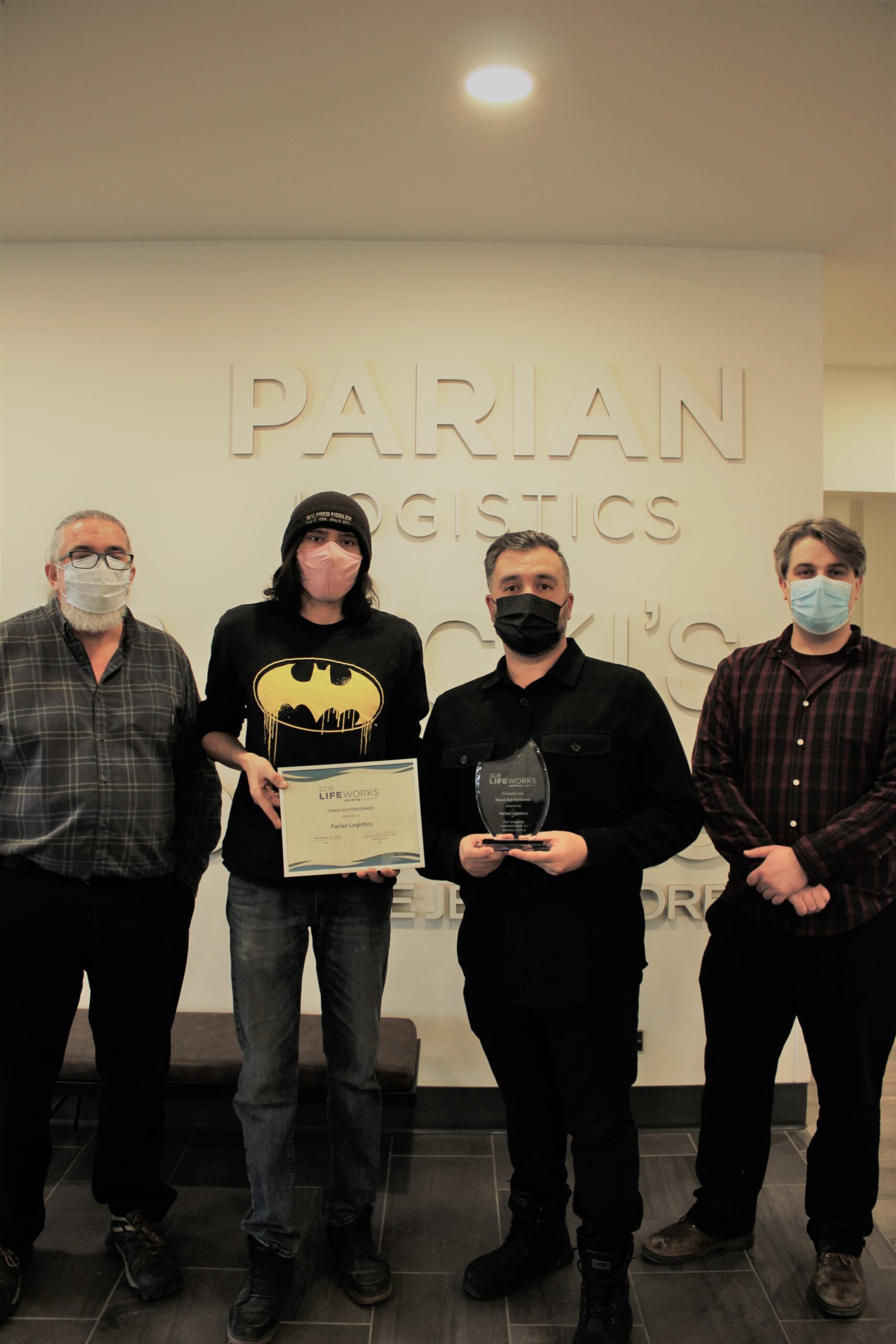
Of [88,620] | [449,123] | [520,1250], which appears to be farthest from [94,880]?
[449,123]

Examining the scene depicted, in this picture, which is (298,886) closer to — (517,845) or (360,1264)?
(517,845)

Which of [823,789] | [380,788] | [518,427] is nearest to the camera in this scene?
[380,788]

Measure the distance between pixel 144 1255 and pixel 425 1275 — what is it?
74 centimetres

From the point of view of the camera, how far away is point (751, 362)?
361 cm

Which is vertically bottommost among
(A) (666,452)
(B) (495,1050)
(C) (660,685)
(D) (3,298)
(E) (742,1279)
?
(E) (742,1279)

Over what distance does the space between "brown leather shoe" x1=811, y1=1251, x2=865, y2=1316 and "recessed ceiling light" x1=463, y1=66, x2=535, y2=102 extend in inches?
126

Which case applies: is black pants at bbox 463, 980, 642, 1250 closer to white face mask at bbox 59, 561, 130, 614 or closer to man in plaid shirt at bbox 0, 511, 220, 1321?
man in plaid shirt at bbox 0, 511, 220, 1321

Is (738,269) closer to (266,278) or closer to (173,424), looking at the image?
(266,278)

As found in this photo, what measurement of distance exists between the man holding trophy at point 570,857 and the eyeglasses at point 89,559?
960 millimetres

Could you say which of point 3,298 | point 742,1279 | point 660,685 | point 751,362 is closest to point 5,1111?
point 742,1279

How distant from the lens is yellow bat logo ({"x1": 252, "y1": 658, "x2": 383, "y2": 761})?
7.52 feet

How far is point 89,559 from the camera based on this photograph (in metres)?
2.40

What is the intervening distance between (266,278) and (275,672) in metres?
1.97

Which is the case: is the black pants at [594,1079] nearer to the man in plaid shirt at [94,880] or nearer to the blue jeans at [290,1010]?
the blue jeans at [290,1010]
